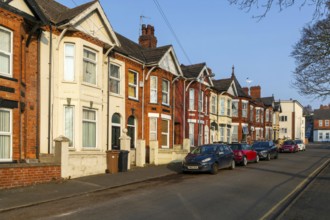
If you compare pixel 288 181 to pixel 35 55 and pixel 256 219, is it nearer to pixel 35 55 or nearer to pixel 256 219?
pixel 256 219

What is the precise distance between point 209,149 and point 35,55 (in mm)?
9925

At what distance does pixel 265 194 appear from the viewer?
39.3ft

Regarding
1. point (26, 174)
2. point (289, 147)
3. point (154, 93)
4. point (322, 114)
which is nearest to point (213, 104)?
point (289, 147)

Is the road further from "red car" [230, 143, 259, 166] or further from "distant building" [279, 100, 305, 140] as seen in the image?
"distant building" [279, 100, 305, 140]

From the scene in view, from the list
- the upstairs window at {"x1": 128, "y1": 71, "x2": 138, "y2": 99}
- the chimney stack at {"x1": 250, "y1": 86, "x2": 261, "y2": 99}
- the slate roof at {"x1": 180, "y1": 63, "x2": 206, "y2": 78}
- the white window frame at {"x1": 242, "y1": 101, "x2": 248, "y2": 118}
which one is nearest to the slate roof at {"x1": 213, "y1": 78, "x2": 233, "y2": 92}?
the slate roof at {"x1": 180, "y1": 63, "x2": 206, "y2": 78}

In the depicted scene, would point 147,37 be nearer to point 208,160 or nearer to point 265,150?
point 265,150

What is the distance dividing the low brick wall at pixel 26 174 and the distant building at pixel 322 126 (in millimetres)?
100797

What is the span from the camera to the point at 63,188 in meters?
13.1

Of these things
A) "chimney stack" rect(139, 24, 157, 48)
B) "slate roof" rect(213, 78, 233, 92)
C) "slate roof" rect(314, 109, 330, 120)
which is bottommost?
"slate roof" rect(314, 109, 330, 120)

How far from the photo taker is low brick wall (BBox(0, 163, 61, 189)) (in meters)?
12.5

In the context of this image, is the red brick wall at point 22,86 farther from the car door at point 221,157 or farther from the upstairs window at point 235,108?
the upstairs window at point 235,108

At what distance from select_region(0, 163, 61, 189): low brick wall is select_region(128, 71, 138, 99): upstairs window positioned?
29.5 ft

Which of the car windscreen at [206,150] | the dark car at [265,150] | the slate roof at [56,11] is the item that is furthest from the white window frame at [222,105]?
the slate roof at [56,11]

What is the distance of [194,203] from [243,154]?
13776 mm
